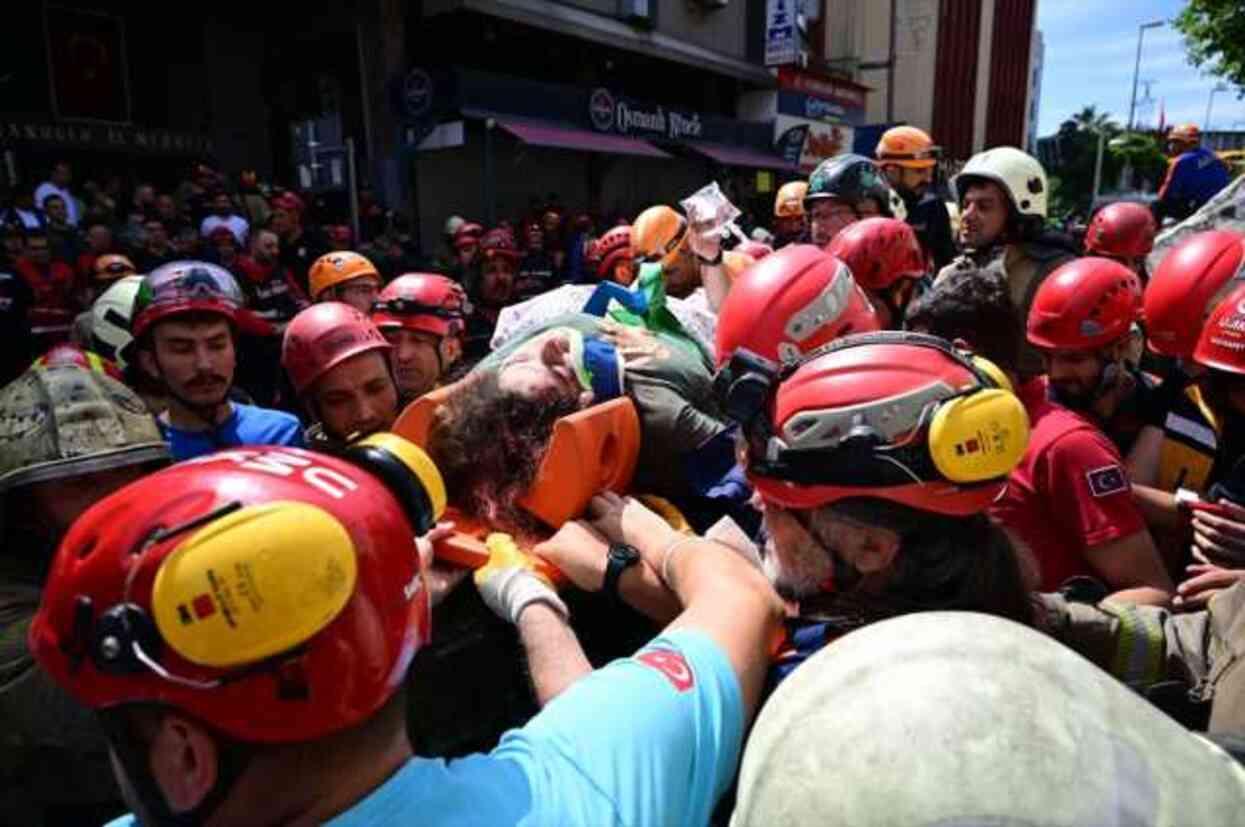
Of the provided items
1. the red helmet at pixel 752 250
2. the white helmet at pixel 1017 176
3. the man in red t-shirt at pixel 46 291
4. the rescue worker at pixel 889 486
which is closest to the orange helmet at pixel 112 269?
the man in red t-shirt at pixel 46 291

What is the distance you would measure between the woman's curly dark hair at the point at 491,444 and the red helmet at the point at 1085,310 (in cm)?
180

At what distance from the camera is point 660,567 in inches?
79.1

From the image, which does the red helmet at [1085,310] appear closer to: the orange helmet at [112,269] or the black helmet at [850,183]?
the black helmet at [850,183]

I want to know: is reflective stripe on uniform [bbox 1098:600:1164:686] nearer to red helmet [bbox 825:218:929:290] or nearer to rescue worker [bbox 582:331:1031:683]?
rescue worker [bbox 582:331:1031:683]

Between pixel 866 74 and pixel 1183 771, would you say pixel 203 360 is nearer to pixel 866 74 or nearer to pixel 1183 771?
pixel 1183 771

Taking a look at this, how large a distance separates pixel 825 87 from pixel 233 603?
3110cm

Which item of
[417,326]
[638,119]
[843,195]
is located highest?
[638,119]

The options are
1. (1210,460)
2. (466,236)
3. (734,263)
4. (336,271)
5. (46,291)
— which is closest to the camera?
(1210,460)

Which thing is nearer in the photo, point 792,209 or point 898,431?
point 898,431

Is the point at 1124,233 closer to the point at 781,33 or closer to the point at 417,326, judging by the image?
the point at 417,326

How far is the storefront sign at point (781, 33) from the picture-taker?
25359 mm

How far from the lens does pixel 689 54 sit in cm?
2306

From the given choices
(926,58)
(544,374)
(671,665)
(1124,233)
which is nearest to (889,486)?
(671,665)

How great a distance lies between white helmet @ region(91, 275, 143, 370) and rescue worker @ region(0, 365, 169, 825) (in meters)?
2.49
